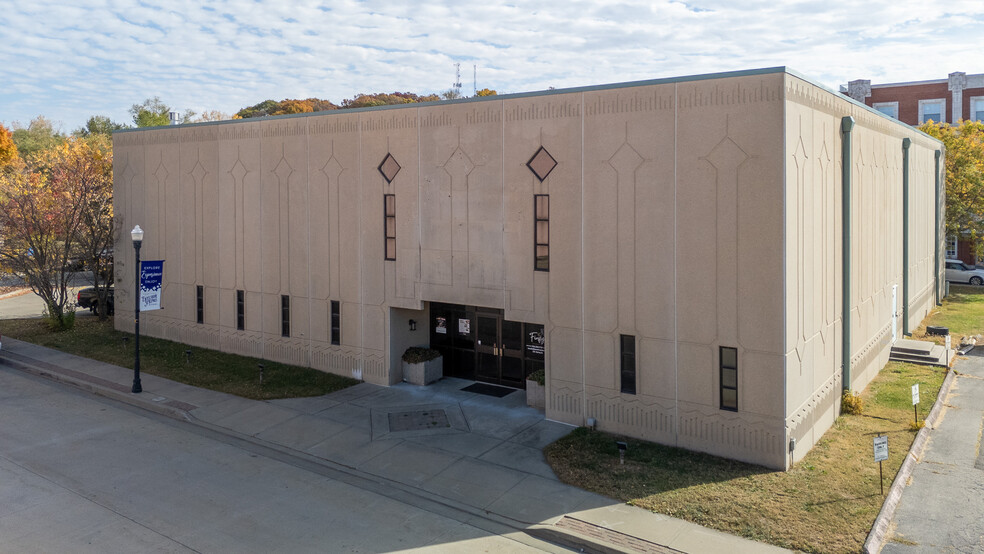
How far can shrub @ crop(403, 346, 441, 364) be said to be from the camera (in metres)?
19.3

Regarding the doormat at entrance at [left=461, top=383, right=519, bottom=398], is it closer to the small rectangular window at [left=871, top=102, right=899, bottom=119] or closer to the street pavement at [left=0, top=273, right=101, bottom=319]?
the street pavement at [left=0, top=273, right=101, bottom=319]

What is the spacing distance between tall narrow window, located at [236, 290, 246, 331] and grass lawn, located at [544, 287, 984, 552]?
41.5ft

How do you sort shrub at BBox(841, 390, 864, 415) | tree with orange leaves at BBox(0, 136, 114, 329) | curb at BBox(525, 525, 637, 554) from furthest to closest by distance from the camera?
tree with orange leaves at BBox(0, 136, 114, 329)
shrub at BBox(841, 390, 864, 415)
curb at BBox(525, 525, 637, 554)

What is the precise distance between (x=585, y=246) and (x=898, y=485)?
7.47 m

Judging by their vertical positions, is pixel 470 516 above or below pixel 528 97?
below

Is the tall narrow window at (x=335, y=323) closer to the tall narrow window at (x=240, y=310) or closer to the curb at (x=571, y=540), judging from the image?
the tall narrow window at (x=240, y=310)

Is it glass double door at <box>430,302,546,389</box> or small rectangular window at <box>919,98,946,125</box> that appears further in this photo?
small rectangular window at <box>919,98,946,125</box>

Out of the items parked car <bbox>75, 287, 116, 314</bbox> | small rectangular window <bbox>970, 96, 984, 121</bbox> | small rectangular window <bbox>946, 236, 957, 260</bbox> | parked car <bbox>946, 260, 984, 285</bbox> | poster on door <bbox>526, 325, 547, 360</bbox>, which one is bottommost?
poster on door <bbox>526, 325, 547, 360</bbox>

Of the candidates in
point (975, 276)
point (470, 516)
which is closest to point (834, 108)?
point (470, 516)

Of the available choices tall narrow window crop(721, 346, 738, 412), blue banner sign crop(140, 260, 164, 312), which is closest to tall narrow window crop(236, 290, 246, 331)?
blue banner sign crop(140, 260, 164, 312)

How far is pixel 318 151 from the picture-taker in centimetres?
2033

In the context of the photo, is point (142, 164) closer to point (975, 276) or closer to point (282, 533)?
point (282, 533)

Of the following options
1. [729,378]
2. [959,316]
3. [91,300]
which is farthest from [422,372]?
[959,316]

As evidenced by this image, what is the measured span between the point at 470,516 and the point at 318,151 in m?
12.6
